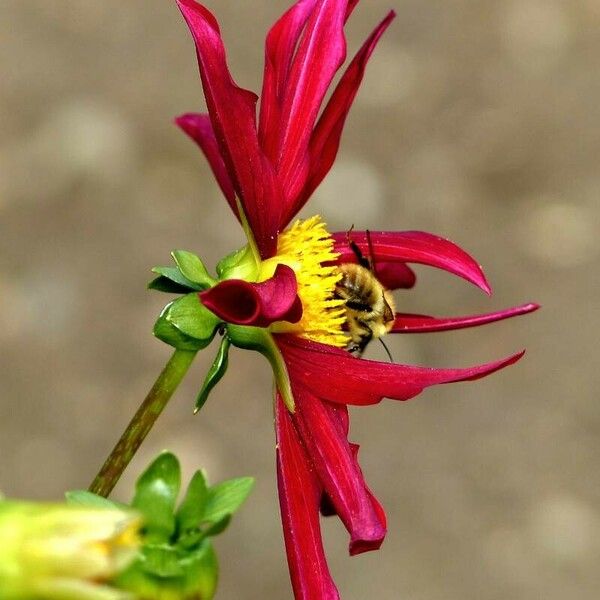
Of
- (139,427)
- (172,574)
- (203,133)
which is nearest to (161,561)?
(172,574)

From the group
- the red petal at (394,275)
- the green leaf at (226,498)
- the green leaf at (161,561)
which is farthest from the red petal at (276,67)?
the green leaf at (161,561)

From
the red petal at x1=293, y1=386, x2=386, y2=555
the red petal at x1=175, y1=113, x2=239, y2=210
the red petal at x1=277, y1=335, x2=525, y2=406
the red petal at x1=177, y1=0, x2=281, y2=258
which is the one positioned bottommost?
the red petal at x1=293, y1=386, x2=386, y2=555

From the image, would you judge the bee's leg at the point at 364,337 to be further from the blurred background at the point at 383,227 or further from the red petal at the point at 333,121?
the blurred background at the point at 383,227

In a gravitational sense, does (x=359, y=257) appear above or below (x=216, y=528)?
above

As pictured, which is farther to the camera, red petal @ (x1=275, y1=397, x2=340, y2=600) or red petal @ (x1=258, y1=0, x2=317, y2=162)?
red petal @ (x1=258, y1=0, x2=317, y2=162)

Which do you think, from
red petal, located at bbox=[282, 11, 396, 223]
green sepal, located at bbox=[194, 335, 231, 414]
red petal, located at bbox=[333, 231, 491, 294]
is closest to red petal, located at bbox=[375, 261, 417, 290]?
red petal, located at bbox=[333, 231, 491, 294]

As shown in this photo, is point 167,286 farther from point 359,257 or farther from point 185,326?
point 359,257

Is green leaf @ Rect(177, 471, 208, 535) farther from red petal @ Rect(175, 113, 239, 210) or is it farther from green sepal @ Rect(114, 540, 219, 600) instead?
red petal @ Rect(175, 113, 239, 210)
